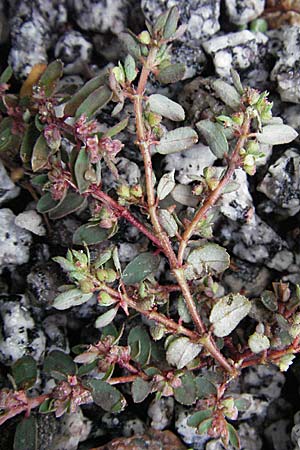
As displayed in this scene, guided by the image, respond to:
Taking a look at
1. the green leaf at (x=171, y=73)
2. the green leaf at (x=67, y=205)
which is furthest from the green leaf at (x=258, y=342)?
the green leaf at (x=171, y=73)

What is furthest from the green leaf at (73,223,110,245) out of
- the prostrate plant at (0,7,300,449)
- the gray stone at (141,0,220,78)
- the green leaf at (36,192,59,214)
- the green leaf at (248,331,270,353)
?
the gray stone at (141,0,220,78)

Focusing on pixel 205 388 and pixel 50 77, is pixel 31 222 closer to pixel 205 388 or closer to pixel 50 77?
pixel 50 77

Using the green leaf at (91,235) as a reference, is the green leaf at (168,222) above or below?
above

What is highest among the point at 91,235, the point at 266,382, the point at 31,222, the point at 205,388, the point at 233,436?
the point at 91,235

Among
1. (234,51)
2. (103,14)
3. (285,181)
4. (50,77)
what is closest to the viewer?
(50,77)

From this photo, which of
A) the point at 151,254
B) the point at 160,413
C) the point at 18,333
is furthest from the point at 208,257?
the point at 18,333

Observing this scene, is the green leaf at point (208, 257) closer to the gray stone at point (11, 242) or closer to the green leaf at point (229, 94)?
the green leaf at point (229, 94)
